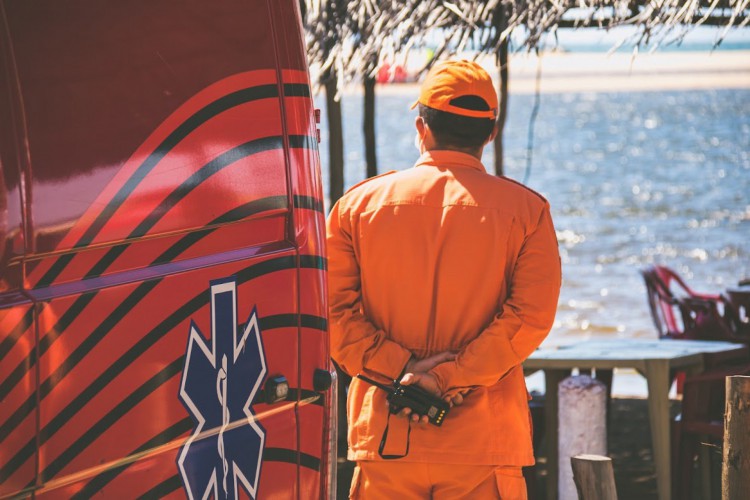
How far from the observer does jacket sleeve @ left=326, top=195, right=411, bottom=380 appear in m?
3.21

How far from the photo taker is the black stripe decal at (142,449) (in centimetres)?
251

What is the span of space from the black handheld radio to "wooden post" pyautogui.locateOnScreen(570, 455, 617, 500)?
39 cm

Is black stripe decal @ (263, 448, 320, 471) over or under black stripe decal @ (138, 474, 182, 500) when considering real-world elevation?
under

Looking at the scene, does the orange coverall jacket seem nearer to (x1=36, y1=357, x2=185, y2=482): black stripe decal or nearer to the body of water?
(x1=36, y1=357, x2=185, y2=482): black stripe decal

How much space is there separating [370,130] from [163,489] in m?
4.51

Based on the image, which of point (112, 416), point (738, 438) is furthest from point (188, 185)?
point (738, 438)

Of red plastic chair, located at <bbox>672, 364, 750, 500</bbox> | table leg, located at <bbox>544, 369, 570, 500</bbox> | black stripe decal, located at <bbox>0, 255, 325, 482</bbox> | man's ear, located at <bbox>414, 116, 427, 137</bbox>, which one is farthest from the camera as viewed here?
table leg, located at <bbox>544, 369, 570, 500</bbox>

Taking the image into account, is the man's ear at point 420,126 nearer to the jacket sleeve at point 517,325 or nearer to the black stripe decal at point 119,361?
the jacket sleeve at point 517,325

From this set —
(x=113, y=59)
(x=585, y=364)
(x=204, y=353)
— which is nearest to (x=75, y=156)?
(x=113, y=59)

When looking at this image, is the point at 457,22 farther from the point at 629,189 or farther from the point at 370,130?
the point at 629,189

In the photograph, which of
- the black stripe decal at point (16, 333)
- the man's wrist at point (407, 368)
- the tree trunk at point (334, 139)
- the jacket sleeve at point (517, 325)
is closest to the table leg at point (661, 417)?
the tree trunk at point (334, 139)

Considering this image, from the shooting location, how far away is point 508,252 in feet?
10.5

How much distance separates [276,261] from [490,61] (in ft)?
11.3

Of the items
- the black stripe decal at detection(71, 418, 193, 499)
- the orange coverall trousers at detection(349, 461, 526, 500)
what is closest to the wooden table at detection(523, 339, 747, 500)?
the orange coverall trousers at detection(349, 461, 526, 500)
